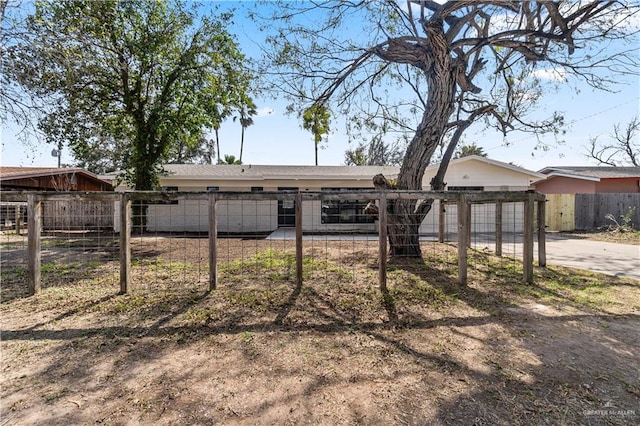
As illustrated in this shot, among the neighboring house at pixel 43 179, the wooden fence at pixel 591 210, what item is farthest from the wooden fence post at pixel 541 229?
the neighboring house at pixel 43 179

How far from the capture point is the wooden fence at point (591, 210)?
14.2 metres

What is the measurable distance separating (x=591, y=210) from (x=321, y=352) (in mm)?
16622

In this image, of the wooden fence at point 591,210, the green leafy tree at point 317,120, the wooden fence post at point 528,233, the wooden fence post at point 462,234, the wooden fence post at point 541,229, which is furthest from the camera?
the wooden fence at point 591,210

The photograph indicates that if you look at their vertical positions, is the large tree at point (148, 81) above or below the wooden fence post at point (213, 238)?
above

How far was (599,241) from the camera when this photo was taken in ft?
35.8

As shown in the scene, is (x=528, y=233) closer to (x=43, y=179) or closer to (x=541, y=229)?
(x=541, y=229)

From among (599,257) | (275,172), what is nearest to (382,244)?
(599,257)

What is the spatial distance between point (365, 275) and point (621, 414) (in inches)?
146

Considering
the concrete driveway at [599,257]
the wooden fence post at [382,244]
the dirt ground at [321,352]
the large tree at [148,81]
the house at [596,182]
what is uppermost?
the large tree at [148,81]

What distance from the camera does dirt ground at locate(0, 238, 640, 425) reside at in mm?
2066

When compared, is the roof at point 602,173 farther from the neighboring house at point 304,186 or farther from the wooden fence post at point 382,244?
the wooden fence post at point 382,244

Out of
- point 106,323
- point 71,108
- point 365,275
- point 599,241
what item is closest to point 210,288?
point 106,323

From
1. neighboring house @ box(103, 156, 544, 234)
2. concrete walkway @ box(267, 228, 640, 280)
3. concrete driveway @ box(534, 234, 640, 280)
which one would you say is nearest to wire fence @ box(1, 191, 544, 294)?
concrete walkway @ box(267, 228, 640, 280)

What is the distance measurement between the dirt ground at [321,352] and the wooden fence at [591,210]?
35.6 ft
